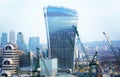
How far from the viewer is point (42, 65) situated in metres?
51.6

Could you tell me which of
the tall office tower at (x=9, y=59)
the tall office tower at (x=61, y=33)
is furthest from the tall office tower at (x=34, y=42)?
the tall office tower at (x=9, y=59)

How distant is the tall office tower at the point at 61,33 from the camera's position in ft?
211

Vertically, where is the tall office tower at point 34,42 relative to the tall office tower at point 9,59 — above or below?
above

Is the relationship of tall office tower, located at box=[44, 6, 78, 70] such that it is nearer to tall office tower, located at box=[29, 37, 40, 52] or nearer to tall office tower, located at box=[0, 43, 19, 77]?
tall office tower, located at box=[0, 43, 19, 77]

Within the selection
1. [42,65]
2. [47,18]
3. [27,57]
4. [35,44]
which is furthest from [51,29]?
[35,44]

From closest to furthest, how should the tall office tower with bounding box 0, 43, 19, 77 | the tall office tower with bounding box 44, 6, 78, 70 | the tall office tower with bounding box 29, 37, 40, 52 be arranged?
the tall office tower with bounding box 0, 43, 19, 77, the tall office tower with bounding box 44, 6, 78, 70, the tall office tower with bounding box 29, 37, 40, 52

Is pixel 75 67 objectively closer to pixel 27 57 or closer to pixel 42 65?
pixel 27 57

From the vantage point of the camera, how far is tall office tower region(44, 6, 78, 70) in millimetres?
64312

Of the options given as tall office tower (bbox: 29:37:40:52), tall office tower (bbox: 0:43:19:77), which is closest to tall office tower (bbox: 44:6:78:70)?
tall office tower (bbox: 0:43:19:77)

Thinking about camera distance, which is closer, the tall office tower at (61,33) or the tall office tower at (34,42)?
the tall office tower at (61,33)

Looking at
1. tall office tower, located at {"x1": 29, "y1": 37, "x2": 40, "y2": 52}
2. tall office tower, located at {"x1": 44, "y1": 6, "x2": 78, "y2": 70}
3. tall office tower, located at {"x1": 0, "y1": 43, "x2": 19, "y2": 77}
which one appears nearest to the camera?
tall office tower, located at {"x1": 0, "y1": 43, "x2": 19, "y2": 77}

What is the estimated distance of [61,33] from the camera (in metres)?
66.6

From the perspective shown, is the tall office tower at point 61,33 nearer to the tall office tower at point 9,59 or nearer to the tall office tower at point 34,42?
the tall office tower at point 9,59

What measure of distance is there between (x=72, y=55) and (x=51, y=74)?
14.0 metres
